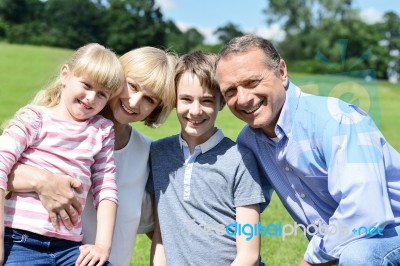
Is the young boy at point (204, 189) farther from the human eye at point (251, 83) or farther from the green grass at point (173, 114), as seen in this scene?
the green grass at point (173, 114)

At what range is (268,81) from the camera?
3.09 meters

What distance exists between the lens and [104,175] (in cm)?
305

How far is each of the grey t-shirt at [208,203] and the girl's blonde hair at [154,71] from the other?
394 mm

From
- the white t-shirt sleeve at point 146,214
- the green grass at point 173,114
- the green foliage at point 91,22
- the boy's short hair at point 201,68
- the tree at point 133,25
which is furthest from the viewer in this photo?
the tree at point 133,25

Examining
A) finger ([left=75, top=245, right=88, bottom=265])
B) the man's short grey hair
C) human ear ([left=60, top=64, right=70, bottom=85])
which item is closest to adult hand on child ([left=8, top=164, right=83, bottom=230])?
finger ([left=75, top=245, right=88, bottom=265])

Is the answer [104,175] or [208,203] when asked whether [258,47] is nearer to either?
[208,203]

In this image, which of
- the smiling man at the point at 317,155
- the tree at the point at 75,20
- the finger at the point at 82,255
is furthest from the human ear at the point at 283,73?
the tree at the point at 75,20

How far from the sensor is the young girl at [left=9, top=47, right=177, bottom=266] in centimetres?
319

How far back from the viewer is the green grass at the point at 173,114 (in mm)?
4043

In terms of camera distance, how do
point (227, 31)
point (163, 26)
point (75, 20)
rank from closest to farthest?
point (75, 20) → point (163, 26) → point (227, 31)

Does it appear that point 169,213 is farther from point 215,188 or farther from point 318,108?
point 318,108

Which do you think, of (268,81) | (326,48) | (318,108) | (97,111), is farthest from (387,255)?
(326,48)

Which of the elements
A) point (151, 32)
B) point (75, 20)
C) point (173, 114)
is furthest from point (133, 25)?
point (173, 114)

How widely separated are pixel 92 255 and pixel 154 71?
1.06 m
